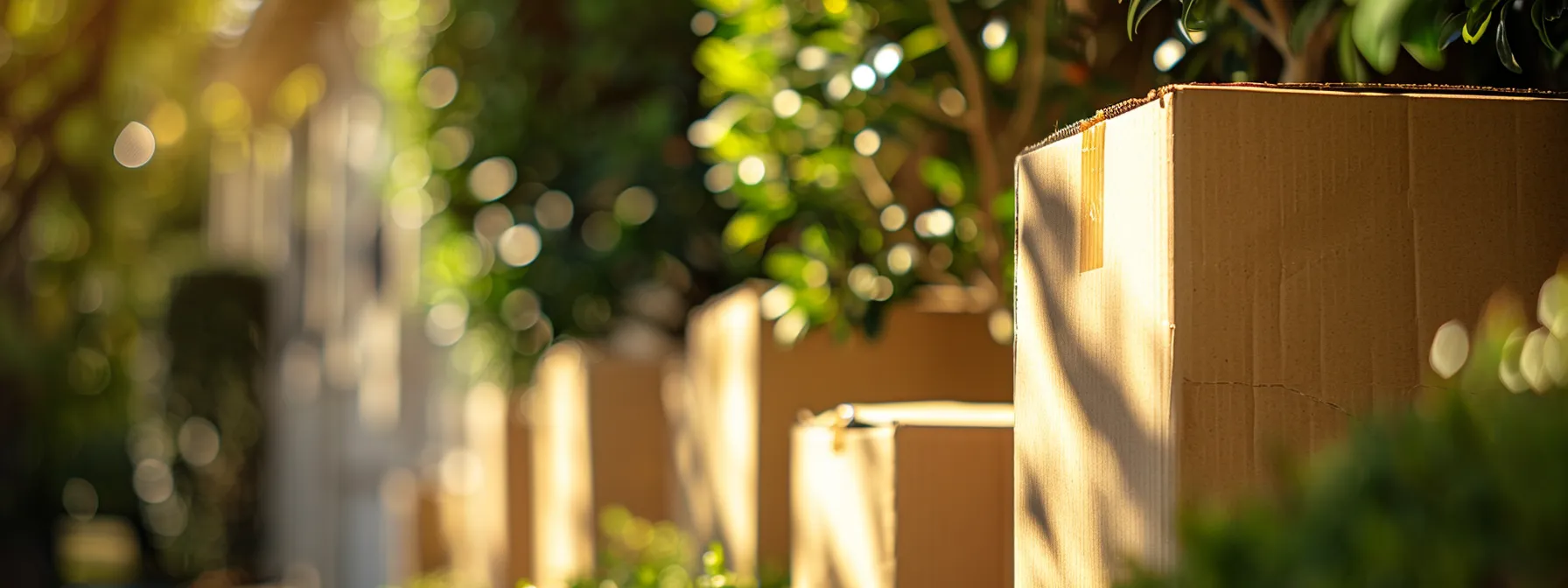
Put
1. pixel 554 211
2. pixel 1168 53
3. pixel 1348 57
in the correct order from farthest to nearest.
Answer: pixel 554 211 → pixel 1168 53 → pixel 1348 57

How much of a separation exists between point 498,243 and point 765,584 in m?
2.43

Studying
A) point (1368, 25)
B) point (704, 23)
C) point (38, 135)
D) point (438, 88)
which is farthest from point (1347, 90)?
point (38, 135)

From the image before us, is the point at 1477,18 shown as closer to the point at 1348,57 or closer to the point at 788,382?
the point at 1348,57

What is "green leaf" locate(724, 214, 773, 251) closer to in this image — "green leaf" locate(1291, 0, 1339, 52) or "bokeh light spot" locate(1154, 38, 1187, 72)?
"bokeh light spot" locate(1154, 38, 1187, 72)

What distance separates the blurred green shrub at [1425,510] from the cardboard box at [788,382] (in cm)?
214

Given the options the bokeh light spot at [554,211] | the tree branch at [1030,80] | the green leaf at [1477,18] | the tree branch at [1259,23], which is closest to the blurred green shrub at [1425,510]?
the green leaf at [1477,18]

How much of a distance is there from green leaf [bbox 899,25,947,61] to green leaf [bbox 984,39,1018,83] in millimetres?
96

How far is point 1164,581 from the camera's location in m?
0.98

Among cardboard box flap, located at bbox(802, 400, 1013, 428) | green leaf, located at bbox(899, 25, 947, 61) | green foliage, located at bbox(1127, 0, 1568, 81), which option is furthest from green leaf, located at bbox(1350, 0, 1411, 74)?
green leaf, located at bbox(899, 25, 947, 61)

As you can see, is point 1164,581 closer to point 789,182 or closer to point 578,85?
point 789,182

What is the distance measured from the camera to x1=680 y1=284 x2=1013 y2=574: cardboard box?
316 cm

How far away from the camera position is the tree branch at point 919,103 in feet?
9.40

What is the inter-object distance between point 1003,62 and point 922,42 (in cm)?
16

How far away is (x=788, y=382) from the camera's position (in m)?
3.18
